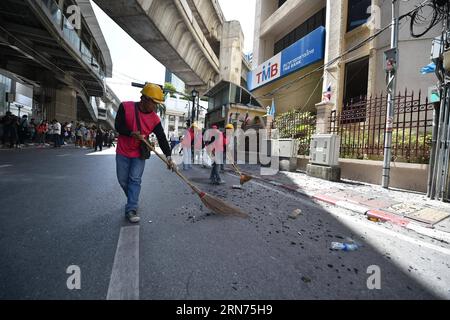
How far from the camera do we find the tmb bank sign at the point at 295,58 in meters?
13.7

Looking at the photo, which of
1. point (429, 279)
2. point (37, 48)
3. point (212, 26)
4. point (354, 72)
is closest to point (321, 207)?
point (429, 279)

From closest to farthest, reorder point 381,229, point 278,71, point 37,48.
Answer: point 381,229 < point 37,48 < point 278,71

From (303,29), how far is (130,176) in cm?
1891

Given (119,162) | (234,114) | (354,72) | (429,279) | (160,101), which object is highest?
(354,72)

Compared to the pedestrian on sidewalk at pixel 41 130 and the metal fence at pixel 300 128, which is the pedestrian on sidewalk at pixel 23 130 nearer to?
the pedestrian on sidewalk at pixel 41 130

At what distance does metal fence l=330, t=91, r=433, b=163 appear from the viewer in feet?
20.3

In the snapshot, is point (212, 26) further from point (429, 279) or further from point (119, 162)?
point (429, 279)

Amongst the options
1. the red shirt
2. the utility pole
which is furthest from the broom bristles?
the utility pole

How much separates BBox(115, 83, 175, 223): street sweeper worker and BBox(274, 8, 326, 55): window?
16.7 m

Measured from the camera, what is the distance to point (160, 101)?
3371 mm

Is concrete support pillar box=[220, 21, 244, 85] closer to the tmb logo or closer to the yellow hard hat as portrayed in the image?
the tmb logo

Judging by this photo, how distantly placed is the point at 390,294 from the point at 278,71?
17288 millimetres

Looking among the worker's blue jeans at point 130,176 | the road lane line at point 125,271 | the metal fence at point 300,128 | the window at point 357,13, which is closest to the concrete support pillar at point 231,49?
the window at point 357,13

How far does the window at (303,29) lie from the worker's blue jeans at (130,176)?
17.2m
